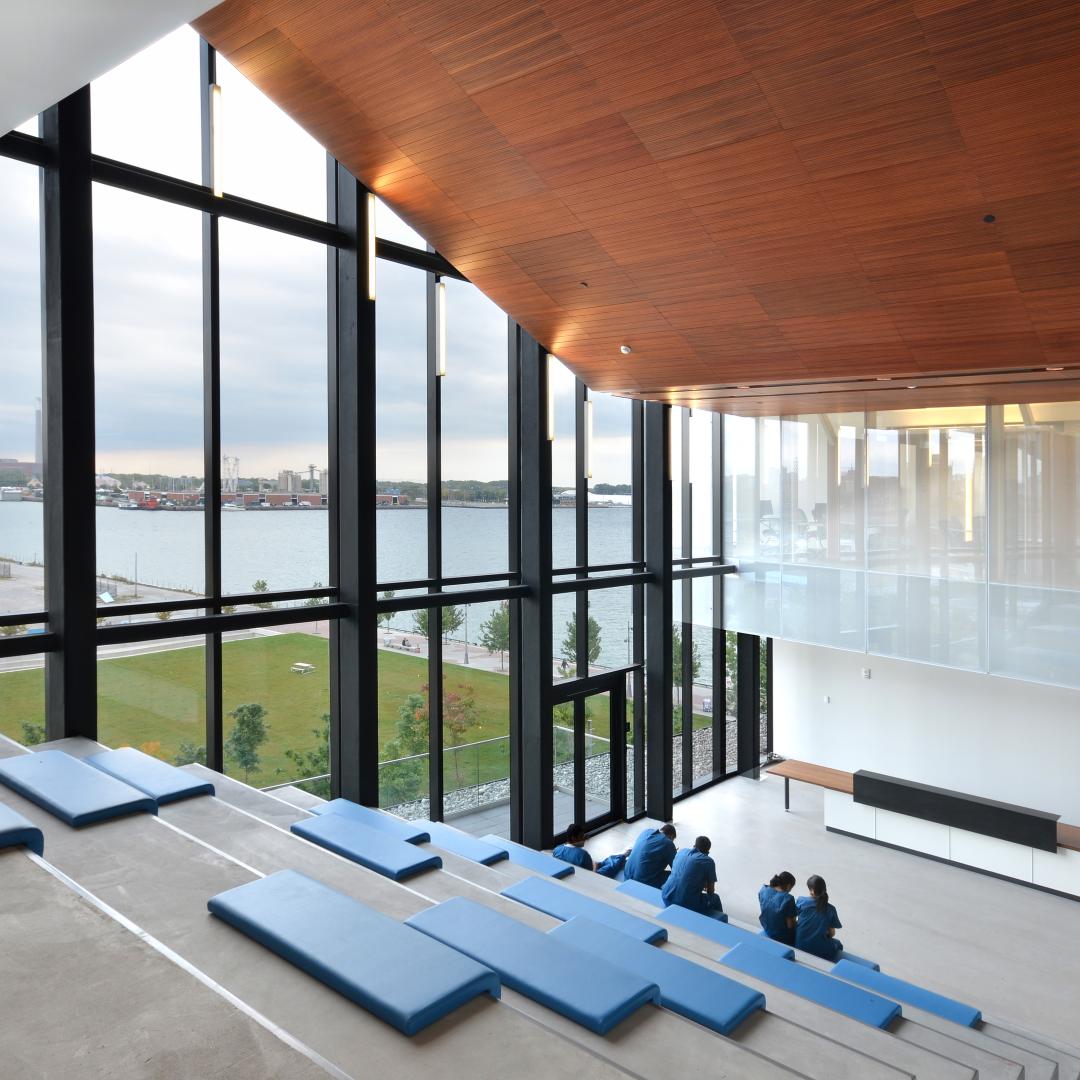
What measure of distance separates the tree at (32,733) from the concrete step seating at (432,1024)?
1.72 ft

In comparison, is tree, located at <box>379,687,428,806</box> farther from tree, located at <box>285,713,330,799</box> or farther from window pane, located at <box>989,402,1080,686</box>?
window pane, located at <box>989,402,1080,686</box>

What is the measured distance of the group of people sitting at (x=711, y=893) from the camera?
695cm

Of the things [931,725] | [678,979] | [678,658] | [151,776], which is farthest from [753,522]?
[151,776]

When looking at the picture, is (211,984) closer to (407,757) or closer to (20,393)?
(20,393)

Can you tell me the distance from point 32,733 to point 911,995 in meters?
6.38

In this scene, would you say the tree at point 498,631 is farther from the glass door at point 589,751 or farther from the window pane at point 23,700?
the window pane at point 23,700

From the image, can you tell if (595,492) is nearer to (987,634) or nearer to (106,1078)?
(987,634)

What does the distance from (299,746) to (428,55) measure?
5.35 metres

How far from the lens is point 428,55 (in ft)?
15.5

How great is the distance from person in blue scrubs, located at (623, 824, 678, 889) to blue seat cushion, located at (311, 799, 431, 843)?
2493mm

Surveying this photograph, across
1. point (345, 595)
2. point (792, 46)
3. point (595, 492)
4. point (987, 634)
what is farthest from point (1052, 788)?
point (792, 46)

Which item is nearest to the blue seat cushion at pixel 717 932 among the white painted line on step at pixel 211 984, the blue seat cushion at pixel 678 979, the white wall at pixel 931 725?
the blue seat cushion at pixel 678 979

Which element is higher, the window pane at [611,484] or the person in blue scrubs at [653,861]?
the window pane at [611,484]

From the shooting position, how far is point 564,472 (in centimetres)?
1028
